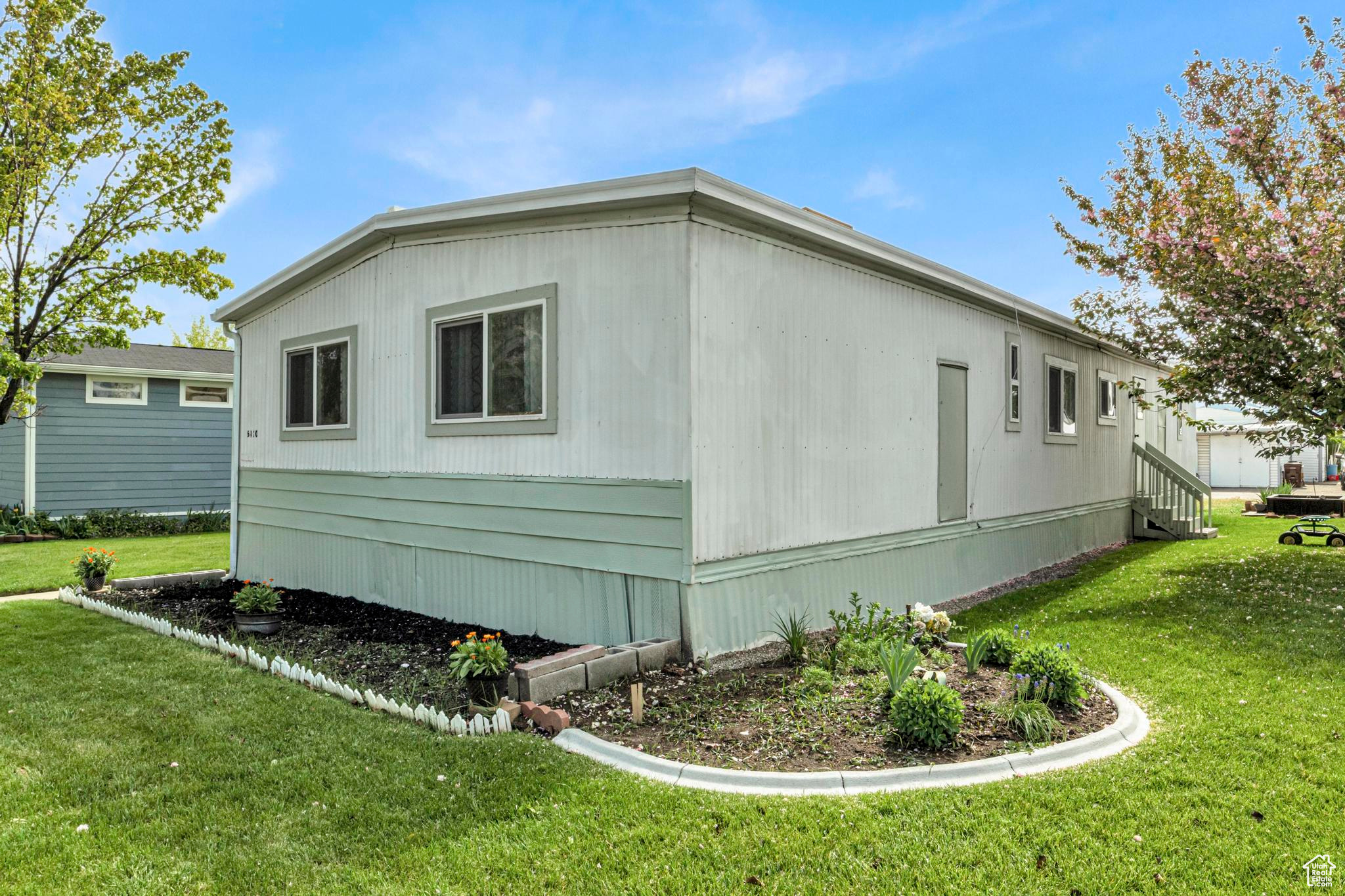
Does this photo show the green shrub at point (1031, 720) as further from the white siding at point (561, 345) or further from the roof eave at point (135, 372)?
the roof eave at point (135, 372)

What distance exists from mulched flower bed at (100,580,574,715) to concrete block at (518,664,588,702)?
53cm

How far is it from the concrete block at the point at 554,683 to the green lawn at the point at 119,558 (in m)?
8.46

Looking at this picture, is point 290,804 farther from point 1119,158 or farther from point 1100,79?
point 1119,158

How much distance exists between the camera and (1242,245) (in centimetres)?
941

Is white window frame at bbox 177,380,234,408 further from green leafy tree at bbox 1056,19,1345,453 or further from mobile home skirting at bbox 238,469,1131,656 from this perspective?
green leafy tree at bbox 1056,19,1345,453

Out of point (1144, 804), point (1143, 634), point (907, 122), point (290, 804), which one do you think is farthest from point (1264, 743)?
point (907, 122)

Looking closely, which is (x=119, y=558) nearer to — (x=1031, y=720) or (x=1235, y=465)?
(x=1031, y=720)

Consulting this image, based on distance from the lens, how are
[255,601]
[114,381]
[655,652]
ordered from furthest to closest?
[114,381]
[255,601]
[655,652]

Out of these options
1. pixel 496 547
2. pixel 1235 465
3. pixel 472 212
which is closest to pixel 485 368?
pixel 472 212

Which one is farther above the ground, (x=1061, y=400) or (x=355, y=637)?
(x=1061, y=400)

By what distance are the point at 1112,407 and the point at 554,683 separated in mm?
12532

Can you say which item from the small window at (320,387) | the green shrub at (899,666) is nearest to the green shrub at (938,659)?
the green shrub at (899,666)

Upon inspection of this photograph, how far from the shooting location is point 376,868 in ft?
10.6

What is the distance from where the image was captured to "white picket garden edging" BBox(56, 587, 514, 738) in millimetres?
4680
